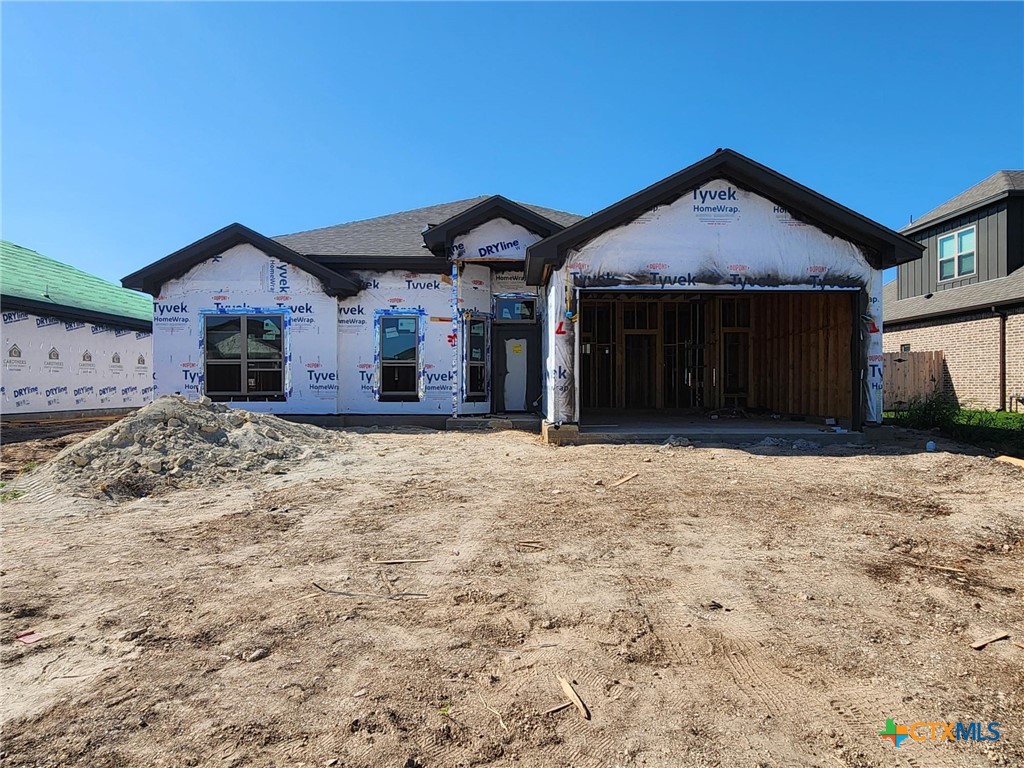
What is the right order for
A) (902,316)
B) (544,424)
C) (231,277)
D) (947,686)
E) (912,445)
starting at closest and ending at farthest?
1. (947,686)
2. (912,445)
3. (544,424)
4. (231,277)
5. (902,316)

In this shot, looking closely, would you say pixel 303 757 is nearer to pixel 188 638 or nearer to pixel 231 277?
pixel 188 638

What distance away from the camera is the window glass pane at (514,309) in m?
14.9

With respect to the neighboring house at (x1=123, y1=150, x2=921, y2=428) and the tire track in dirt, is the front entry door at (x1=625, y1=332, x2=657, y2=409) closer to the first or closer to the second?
the neighboring house at (x1=123, y1=150, x2=921, y2=428)

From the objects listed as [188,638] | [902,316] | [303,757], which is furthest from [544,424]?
[902,316]

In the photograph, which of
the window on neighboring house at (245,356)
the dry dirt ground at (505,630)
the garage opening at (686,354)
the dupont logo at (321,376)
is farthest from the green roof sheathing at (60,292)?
the garage opening at (686,354)

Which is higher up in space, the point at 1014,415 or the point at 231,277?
the point at 231,277

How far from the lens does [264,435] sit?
30.8 feet

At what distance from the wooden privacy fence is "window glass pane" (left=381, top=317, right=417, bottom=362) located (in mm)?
14637

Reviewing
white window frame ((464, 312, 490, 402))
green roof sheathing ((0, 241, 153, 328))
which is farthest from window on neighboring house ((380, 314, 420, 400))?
green roof sheathing ((0, 241, 153, 328))

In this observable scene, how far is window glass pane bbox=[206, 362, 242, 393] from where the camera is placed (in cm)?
1395

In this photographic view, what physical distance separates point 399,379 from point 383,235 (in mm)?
4453

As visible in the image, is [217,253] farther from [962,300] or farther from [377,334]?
[962,300]

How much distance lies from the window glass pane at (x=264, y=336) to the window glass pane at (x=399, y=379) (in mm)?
2583

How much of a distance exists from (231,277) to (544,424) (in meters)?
8.45
